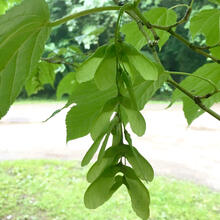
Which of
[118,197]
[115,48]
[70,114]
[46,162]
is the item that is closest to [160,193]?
Answer: [118,197]

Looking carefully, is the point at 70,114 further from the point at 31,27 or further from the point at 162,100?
the point at 162,100

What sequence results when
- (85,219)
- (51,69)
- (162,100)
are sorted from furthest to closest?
(162,100)
(85,219)
(51,69)

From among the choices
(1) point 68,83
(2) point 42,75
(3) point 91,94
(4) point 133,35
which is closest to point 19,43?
(3) point 91,94

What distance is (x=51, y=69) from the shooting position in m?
0.85

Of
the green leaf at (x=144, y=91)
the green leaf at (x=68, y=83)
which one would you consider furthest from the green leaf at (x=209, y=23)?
the green leaf at (x=68, y=83)

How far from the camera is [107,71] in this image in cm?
24

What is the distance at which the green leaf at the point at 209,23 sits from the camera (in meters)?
0.55

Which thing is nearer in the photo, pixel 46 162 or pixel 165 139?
pixel 46 162

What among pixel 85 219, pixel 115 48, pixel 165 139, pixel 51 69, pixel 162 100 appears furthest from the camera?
pixel 162 100

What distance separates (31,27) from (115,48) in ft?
0.36

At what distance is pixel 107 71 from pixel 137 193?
3.7 inches

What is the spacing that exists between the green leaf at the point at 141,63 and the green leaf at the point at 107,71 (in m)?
0.01

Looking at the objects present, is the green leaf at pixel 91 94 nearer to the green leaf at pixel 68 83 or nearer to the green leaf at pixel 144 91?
the green leaf at pixel 144 91

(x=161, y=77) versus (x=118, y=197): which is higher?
(x=161, y=77)
